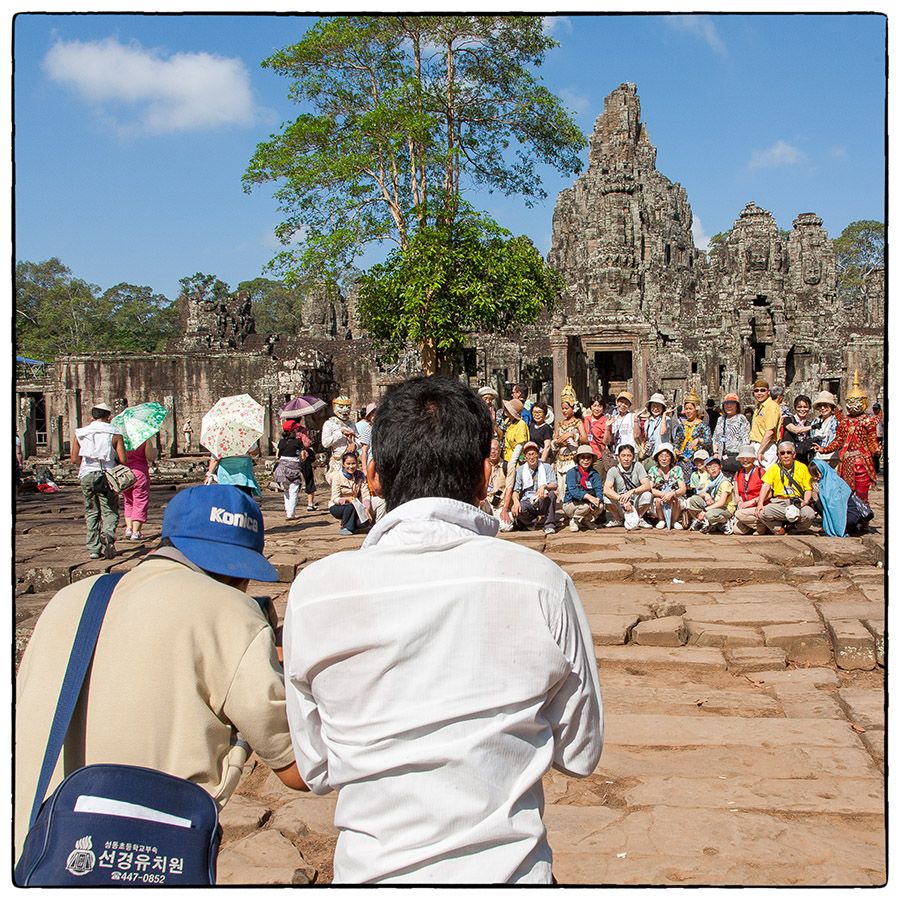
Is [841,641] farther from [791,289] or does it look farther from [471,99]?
[791,289]

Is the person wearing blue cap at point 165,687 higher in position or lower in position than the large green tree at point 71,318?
lower

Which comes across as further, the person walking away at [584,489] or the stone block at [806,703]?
the person walking away at [584,489]

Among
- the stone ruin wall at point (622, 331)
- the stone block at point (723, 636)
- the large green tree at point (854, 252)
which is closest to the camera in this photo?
the stone block at point (723, 636)

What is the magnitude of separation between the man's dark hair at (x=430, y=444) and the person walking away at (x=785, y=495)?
24.3 feet

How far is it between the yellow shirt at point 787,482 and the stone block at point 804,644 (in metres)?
3.61

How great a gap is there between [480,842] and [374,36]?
16333 mm

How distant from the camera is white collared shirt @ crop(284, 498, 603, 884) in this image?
1466mm

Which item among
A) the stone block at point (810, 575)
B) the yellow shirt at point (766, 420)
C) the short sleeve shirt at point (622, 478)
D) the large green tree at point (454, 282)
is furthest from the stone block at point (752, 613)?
the large green tree at point (454, 282)

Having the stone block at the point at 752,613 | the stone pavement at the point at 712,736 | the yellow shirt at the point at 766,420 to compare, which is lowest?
the stone pavement at the point at 712,736

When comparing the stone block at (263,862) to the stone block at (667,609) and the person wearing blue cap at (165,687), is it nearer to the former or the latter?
the person wearing blue cap at (165,687)

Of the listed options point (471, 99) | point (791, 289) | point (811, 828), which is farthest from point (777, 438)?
point (791, 289)

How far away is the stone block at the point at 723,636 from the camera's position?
5.18 m

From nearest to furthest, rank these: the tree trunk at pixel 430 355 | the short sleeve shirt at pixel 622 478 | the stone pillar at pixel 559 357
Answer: the short sleeve shirt at pixel 622 478
the tree trunk at pixel 430 355
the stone pillar at pixel 559 357

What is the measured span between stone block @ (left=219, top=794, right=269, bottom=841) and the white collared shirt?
5.90 feet
